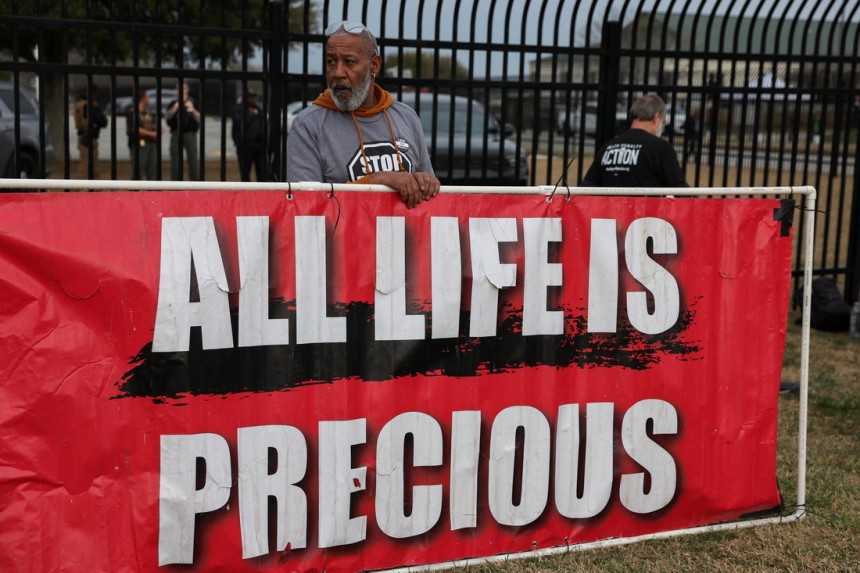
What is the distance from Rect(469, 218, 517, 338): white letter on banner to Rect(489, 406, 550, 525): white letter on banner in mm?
345

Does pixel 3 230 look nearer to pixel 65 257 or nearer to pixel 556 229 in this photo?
pixel 65 257

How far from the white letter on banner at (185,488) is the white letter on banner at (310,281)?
46 centimetres

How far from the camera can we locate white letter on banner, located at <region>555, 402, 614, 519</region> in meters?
3.70

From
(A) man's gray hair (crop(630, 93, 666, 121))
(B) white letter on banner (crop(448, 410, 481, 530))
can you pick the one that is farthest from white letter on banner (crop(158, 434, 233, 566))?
(A) man's gray hair (crop(630, 93, 666, 121))

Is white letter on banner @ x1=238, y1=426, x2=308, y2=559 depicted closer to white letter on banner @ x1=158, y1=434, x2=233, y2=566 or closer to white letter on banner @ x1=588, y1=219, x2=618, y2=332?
white letter on banner @ x1=158, y1=434, x2=233, y2=566

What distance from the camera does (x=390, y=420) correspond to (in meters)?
3.44

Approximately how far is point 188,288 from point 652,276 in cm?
175

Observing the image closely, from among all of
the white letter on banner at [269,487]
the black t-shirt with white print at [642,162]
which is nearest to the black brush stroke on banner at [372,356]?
the white letter on banner at [269,487]

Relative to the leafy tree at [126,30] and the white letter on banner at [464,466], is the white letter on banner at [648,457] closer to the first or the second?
the white letter on banner at [464,466]

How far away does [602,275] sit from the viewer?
3.69m

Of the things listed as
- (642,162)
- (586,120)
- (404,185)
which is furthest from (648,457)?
(586,120)

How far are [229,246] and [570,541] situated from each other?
5.63 ft

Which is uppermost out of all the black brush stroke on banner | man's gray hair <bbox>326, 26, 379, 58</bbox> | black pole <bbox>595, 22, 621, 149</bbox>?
black pole <bbox>595, 22, 621, 149</bbox>

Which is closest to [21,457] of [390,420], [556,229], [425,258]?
[390,420]
